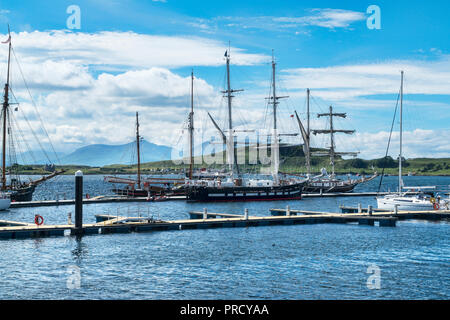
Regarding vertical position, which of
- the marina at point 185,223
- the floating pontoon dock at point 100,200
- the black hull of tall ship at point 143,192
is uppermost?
the black hull of tall ship at point 143,192

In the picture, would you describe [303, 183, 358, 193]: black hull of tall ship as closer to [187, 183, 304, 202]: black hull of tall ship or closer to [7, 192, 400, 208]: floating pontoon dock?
[7, 192, 400, 208]: floating pontoon dock

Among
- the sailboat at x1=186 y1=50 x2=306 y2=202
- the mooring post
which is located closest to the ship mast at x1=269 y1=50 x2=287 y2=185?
the sailboat at x1=186 y1=50 x2=306 y2=202

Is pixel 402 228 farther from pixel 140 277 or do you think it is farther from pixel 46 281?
pixel 46 281

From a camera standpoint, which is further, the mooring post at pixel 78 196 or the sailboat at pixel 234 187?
the sailboat at pixel 234 187

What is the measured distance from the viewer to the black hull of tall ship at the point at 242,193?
9906 cm

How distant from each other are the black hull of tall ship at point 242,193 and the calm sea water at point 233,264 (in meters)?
43.7

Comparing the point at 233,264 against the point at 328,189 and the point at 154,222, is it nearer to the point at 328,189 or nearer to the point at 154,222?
the point at 154,222

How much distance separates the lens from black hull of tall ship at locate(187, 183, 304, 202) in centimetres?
9906

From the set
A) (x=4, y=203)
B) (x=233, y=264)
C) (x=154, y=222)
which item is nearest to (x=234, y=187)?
(x=4, y=203)

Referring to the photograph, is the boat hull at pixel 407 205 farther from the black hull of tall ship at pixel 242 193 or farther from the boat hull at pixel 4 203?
the boat hull at pixel 4 203

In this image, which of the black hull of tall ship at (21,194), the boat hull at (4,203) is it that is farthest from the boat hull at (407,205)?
the black hull of tall ship at (21,194)
